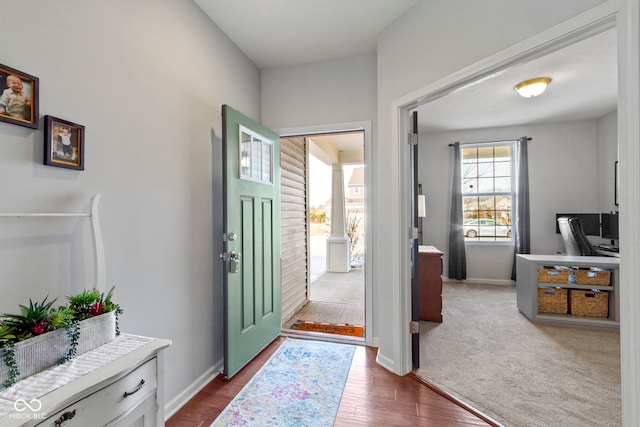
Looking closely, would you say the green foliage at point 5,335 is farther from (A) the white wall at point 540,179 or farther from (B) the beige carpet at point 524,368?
(A) the white wall at point 540,179

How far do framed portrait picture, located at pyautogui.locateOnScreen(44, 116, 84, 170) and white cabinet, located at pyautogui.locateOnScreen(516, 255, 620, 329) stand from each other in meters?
4.10

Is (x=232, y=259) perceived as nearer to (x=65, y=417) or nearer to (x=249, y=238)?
(x=249, y=238)

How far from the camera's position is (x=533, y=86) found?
3340mm

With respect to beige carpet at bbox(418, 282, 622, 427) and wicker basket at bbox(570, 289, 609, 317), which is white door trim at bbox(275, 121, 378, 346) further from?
wicker basket at bbox(570, 289, 609, 317)

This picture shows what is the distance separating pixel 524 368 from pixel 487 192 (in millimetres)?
3691

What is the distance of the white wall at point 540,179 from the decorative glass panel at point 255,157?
3709mm

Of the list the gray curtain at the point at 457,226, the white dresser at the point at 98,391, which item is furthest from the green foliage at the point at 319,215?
the white dresser at the point at 98,391

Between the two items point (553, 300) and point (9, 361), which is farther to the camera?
point (553, 300)

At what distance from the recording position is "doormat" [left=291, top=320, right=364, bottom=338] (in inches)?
120

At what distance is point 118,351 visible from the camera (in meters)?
1.09

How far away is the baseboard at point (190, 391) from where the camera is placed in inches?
70.9

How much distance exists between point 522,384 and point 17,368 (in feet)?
9.18

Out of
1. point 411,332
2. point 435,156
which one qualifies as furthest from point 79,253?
point 435,156

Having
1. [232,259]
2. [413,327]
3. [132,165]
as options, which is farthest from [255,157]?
[413,327]
